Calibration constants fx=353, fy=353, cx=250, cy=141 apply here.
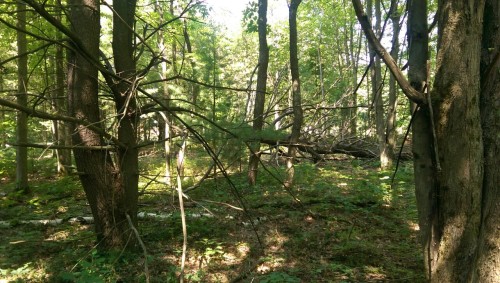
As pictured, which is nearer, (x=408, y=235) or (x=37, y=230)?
(x=408, y=235)

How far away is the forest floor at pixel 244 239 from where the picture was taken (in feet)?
14.8

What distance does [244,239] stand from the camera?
235 inches

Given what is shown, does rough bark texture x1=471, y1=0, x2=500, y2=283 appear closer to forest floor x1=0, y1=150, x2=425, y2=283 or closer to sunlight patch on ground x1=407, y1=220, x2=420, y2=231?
forest floor x1=0, y1=150, x2=425, y2=283

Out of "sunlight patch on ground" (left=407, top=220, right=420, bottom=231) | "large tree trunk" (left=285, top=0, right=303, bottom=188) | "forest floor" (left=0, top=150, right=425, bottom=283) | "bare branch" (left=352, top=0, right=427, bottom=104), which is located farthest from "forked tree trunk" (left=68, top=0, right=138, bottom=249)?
"sunlight patch on ground" (left=407, top=220, right=420, bottom=231)

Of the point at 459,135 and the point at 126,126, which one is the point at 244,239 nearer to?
the point at 126,126

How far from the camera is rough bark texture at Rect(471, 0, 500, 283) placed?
2.25 meters

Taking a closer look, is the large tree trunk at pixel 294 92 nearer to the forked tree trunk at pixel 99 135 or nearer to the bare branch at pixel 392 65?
the forked tree trunk at pixel 99 135

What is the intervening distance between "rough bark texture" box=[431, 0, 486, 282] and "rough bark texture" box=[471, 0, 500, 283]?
6cm

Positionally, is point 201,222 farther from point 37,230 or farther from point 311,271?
point 37,230

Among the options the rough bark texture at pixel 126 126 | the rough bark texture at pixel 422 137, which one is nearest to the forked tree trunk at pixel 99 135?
the rough bark texture at pixel 126 126

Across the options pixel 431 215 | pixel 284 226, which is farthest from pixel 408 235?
pixel 431 215

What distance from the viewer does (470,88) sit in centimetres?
226

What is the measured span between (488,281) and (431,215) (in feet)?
1.64

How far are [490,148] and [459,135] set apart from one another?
0.32 metres
